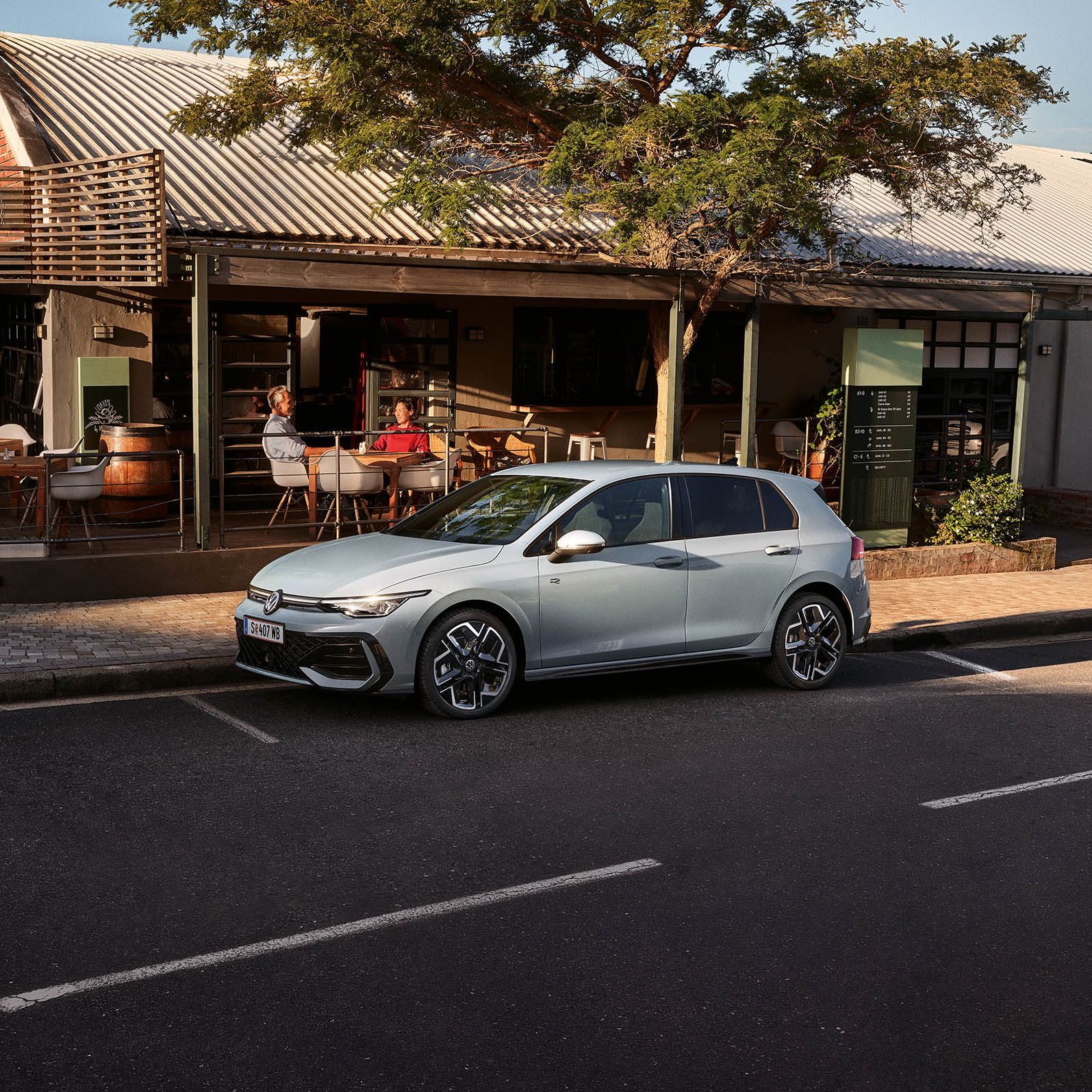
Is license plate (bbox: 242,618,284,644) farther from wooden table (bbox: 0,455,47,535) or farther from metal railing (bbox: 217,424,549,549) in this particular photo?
wooden table (bbox: 0,455,47,535)

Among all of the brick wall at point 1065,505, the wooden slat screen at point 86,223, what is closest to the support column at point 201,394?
the wooden slat screen at point 86,223

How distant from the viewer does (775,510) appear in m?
9.60

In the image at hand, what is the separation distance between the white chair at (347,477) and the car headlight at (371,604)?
15.8 ft

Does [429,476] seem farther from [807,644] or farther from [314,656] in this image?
[314,656]

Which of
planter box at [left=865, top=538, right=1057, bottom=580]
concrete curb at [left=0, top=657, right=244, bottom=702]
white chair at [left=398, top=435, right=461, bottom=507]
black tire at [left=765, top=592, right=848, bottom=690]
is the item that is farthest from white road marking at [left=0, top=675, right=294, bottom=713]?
planter box at [left=865, top=538, right=1057, bottom=580]

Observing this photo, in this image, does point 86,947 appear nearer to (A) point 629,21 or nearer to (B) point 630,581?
(B) point 630,581

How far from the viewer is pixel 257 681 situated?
948cm

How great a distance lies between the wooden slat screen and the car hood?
4.35 metres

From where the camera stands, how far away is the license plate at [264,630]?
8.29 meters

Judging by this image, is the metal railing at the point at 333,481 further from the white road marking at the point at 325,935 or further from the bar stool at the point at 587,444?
the white road marking at the point at 325,935

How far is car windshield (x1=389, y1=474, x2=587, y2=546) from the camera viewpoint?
29.0 feet

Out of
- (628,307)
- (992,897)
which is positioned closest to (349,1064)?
(992,897)

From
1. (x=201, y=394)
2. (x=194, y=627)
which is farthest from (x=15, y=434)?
(x=194, y=627)

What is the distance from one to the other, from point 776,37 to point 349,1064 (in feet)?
38.0
